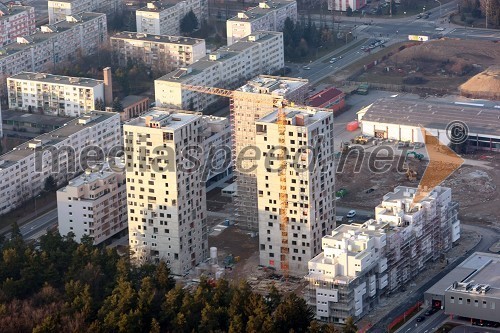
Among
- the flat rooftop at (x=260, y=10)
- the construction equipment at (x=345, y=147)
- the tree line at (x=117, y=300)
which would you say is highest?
the flat rooftop at (x=260, y=10)

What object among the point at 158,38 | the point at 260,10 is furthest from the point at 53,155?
the point at 260,10

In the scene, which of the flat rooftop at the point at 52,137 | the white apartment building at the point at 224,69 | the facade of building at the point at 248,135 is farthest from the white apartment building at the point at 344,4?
the facade of building at the point at 248,135

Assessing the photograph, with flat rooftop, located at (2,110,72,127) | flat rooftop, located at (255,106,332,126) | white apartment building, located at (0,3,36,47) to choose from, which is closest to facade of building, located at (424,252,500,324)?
flat rooftop, located at (255,106,332,126)

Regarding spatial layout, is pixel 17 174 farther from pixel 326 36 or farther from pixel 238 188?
pixel 326 36

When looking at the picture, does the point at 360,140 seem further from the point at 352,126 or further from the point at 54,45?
the point at 54,45

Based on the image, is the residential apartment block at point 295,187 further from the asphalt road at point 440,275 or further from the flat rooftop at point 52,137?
the flat rooftop at point 52,137
